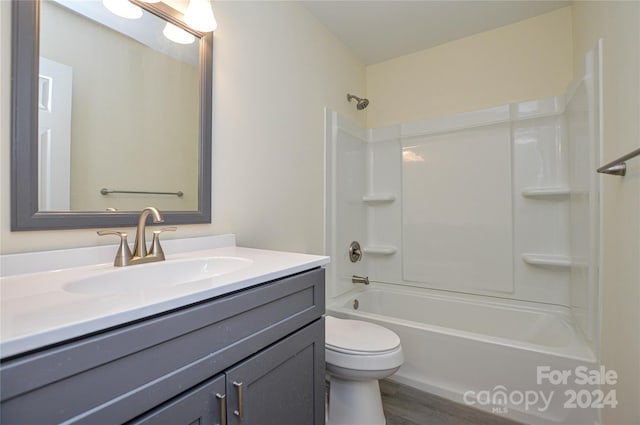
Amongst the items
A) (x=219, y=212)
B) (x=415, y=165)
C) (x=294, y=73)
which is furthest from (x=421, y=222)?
(x=219, y=212)

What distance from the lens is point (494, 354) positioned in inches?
61.2

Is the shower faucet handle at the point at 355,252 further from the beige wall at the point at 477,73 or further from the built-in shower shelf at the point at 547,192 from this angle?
the built-in shower shelf at the point at 547,192

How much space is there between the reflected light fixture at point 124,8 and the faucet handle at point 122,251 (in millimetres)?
780

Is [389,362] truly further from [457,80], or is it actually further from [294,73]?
[457,80]

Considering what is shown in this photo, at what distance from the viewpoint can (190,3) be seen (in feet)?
3.85

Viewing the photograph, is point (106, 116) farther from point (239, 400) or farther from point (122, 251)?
point (239, 400)

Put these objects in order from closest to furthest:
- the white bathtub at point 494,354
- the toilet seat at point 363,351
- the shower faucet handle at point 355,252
A: 1. the toilet seat at point 363,351
2. the white bathtub at point 494,354
3. the shower faucet handle at point 355,252

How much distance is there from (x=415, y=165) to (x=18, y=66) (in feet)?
7.73

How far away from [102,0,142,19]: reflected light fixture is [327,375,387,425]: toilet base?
1.82m

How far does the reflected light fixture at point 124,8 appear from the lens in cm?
101

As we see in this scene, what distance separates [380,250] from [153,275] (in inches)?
76.2

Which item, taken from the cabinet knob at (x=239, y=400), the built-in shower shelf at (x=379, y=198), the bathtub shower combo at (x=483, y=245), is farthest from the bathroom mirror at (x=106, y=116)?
Result: the built-in shower shelf at (x=379, y=198)

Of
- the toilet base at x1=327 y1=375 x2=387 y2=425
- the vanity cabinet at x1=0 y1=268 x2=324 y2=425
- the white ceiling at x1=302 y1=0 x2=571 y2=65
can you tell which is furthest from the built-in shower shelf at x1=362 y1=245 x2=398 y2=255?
the white ceiling at x1=302 y1=0 x2=571 y2=65

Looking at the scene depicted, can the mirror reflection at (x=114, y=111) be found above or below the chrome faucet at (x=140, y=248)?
above
